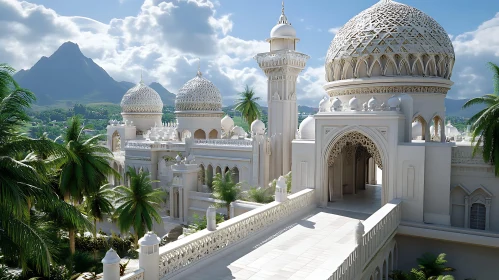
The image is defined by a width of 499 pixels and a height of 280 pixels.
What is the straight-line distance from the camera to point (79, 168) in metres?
11.8

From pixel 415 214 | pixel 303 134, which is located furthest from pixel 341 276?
pixel 303 134

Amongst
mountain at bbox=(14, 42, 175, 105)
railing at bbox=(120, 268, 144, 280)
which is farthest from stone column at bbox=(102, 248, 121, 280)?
mountain at bbox=(14, 42, 175, 105)

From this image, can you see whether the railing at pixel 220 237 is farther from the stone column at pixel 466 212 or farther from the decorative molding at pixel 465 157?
the stone column at pixel 466 212

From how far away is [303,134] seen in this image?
15.2 metres

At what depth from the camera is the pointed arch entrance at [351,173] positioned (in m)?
12.4

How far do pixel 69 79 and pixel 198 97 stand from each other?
6582 inches

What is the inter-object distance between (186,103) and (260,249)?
1820cm

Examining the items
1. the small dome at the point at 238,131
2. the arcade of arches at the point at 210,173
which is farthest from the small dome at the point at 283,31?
the small dome at the point at 238,131

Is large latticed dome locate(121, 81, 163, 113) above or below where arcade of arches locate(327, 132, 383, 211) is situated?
above

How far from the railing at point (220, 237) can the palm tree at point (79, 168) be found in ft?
18.1

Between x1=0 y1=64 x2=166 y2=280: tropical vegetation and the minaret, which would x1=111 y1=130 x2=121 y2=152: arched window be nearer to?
the minaret

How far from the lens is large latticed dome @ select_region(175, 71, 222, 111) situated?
25.7 meters

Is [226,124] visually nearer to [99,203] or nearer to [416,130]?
[416,130]

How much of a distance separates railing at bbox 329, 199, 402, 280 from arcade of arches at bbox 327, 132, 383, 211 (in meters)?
2.24
